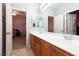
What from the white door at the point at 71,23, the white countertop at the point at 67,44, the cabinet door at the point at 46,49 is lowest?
the cabinet door at the point at 46,49

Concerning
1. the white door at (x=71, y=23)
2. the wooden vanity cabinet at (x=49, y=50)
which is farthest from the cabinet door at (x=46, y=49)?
the white door at (x=71, y=23)

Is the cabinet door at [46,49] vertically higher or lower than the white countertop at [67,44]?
lower

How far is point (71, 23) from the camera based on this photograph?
8.39 ft

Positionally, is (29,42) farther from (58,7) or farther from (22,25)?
(22,25)

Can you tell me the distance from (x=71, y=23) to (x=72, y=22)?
39mm

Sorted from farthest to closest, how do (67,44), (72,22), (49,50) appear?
(72,22) < (49,50) < (67,44)

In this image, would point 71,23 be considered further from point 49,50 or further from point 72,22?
point 49,50

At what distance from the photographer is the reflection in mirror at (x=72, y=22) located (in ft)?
7.89

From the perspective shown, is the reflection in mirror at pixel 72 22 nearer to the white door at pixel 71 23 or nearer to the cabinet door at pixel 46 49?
the white door at pixel 71 23

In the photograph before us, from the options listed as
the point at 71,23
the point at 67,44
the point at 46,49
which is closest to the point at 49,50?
the point at 46,49

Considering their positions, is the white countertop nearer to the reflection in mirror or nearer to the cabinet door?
the cabinet door

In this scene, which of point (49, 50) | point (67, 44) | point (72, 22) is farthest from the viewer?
point (72, 22)

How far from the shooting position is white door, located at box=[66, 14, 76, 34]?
2.47 metres

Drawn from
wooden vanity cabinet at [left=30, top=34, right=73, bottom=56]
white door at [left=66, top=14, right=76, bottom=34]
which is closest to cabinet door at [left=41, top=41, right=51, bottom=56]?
wooden vanity cabinet at [left=30, top=34, right=73, bottom=56]
